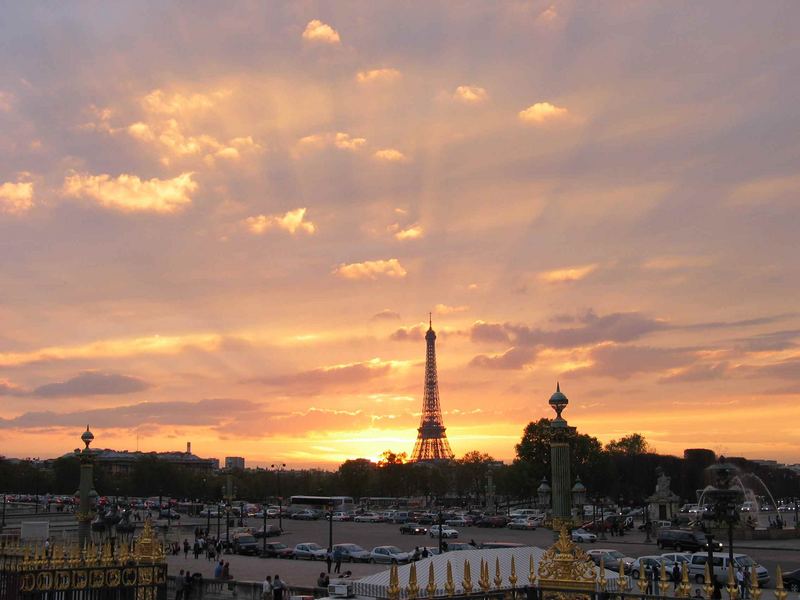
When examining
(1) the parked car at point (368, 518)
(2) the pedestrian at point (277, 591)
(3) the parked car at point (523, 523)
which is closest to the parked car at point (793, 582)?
(2) the pedestrian at point (277, 591)

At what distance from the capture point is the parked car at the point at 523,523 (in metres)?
78.2

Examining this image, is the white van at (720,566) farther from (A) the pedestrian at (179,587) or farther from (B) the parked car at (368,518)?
(B) the parked car at (368,518)

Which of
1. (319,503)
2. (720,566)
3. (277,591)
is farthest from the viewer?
(319,503)

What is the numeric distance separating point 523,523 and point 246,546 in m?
28.5

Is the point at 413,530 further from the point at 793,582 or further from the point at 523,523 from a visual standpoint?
the point at 793,582

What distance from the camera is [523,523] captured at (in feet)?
258

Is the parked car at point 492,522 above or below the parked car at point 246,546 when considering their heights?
above

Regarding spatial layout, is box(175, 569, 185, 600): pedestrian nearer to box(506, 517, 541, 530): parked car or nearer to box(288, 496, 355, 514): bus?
box(506, 517, 541, 530): parked car

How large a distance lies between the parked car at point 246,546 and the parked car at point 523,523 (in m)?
26.8

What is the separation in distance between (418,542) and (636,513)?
50448 mm

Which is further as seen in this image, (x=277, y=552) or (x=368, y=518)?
(x=368, y=518)

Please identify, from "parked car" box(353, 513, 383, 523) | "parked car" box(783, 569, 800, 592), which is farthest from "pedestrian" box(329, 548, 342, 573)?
"parked car" box(353, 513, 383, 523)

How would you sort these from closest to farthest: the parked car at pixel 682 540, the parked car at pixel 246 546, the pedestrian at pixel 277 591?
the pedestrian at pixel 277 591 < the parked car at pixel 682 540 < the parked car at pixel 246 546

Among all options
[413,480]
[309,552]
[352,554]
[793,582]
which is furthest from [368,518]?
[793,582]
